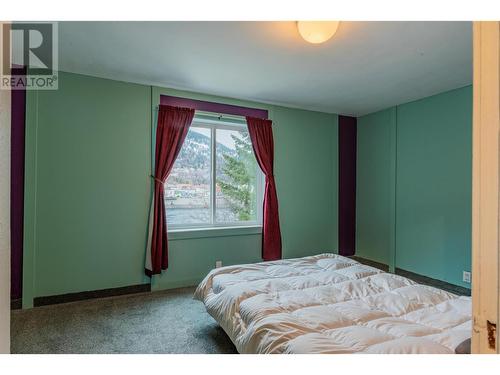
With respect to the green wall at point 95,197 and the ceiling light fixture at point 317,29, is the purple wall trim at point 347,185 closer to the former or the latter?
the green wall at point 95,197

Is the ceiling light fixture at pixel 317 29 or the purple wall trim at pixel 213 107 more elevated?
the ceiling light fixture at pixel 317 29

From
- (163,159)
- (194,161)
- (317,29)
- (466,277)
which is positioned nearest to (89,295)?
(163,159)

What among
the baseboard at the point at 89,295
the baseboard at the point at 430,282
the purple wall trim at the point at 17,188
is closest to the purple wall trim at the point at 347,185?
the baseboard at the point at 430,282

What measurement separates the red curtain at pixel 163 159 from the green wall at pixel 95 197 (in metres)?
0.12

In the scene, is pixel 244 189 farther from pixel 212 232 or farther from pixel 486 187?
pixel 486 187

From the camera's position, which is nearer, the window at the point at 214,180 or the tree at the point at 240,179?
the window at the point at 214,180

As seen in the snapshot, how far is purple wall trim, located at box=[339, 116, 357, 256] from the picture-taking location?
482 cm

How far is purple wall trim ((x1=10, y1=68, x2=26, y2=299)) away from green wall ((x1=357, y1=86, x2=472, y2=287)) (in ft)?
14.6

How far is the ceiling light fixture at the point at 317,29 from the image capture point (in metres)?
2.06

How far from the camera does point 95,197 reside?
3199 millimetres

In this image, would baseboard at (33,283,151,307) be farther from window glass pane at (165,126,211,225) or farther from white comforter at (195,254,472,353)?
white comforter at (195,254,472,353)

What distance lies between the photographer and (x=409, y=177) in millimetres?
4074

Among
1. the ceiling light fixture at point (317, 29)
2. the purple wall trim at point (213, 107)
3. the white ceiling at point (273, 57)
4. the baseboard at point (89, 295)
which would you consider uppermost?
the white ceiling at point (273, 57)

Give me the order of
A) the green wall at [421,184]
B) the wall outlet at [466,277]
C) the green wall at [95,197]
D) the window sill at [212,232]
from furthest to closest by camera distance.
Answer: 1. the window sill at [212,232]
2. the green wall at [421,184]
3. the wall outlet at [466,277]
4. the green wall at [95,197]
